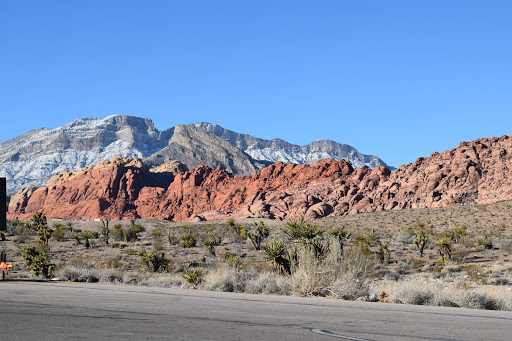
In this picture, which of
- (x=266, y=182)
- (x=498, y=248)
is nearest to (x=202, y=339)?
(x=498, y=248)

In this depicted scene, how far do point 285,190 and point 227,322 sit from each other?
11692cm

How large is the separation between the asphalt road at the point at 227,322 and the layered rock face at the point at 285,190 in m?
78.1

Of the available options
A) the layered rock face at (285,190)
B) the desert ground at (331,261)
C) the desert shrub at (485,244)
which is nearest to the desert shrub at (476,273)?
the desert ground at (331,261)

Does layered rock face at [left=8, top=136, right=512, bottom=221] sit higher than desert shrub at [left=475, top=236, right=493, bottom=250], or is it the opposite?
layered rock face at [left=8, top=136, right=512, bottom=221]

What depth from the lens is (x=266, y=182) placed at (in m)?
135

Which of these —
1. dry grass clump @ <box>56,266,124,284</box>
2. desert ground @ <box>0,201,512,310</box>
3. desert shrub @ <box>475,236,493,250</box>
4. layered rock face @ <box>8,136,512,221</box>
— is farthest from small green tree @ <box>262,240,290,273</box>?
layered rock face @ <box>8,136,512,221</box>

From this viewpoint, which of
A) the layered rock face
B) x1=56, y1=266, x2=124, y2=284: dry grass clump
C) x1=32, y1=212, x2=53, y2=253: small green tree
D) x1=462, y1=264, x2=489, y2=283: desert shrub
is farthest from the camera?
the layered rock face

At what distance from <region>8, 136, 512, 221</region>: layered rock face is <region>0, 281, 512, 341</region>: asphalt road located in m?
78.1

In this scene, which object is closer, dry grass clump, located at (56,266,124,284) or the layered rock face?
dry grass clump, located at (56,266,124,284)

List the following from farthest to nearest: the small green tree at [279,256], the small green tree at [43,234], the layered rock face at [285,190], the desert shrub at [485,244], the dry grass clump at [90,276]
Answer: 1. the layered rock face at [285,190]
2. the small green tree at [43,234]
3. the desert shrub at [485,244]
4. the dry grass clump at [90,276]
5. the small green tree at [279,256]

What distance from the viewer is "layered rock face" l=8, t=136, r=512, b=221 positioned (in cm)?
9206

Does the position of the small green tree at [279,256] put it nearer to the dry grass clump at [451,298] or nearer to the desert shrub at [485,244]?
the dry grass clump at [451,298]

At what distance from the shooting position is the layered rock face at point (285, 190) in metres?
92.1

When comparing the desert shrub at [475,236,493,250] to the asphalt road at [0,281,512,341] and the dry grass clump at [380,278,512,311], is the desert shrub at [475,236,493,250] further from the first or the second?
the asphalt road at [0,281,512,341]
